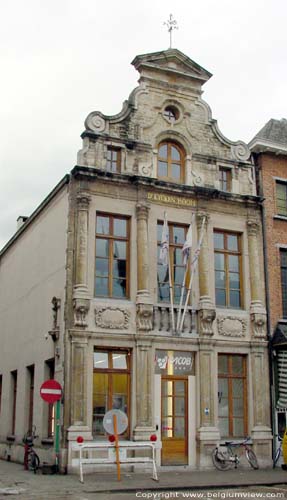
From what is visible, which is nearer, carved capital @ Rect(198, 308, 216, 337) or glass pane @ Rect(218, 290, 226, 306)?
carved capital @ Rect(198, 308, 216, 337)

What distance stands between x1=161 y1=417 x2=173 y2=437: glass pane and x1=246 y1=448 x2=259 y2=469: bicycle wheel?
2.50 m

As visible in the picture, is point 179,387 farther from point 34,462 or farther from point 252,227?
point 252,227

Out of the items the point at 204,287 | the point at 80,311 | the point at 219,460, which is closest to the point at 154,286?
the point at 204,287

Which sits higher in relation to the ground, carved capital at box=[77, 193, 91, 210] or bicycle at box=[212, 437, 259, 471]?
carved capital at box=[77, 193, 91, 210]

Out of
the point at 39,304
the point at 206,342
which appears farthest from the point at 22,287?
the point at 206,342

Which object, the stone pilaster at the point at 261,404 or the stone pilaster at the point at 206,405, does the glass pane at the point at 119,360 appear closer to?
the stone pilaster at the point at 206,405

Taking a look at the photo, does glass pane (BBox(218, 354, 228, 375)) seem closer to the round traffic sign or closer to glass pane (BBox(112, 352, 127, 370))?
glass pane (BBox(112, 352, 127, 370))

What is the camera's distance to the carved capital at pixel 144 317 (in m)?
18.9

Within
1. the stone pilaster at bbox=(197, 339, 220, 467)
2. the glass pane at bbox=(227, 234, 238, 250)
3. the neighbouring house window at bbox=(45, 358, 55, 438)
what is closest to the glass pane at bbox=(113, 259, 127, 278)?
the stone pilaster at bbox=(197, 339, 220, 467)

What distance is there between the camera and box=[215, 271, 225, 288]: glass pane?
20844 mm

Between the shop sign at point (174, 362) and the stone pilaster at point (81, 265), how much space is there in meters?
2.69

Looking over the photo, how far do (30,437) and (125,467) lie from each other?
3372 mm

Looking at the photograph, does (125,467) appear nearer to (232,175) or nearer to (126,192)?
(126,192)

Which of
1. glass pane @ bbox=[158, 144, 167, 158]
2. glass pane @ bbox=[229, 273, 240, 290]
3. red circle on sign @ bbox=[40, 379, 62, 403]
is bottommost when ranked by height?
red circle on sign @ bbox=[40, 379, 62, 403]
